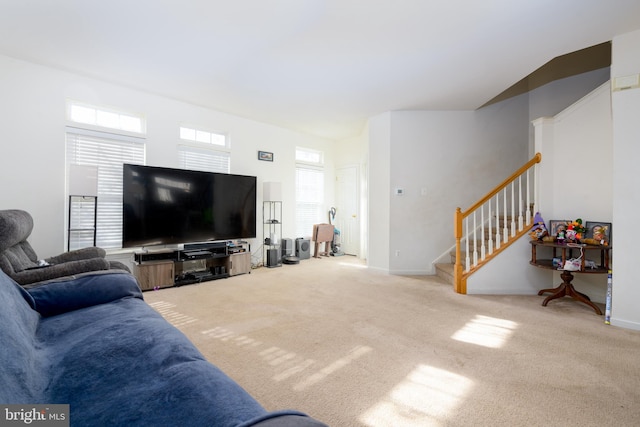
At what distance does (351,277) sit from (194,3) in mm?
3988

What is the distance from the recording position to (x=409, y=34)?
282cm

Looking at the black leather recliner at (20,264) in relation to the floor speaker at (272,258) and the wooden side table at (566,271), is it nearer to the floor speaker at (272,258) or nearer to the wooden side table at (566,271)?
the floor speaker at (272,258)

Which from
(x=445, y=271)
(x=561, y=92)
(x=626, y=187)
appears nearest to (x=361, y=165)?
(x=445, y=271)

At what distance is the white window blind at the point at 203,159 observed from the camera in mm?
4766

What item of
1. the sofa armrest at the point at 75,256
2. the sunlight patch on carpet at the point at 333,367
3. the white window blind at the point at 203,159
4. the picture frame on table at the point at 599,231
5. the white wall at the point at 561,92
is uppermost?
the white wall at the point at 561,92

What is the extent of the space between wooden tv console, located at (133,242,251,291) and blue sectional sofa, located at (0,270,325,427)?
250 centimetres

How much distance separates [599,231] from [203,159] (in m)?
5.47

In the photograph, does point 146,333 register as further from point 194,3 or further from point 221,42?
point 221,42

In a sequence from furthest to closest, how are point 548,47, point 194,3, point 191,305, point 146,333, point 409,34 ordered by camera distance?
point 191,305 → point 548,47 → point 409,34 → point 194,3 → point 146,333

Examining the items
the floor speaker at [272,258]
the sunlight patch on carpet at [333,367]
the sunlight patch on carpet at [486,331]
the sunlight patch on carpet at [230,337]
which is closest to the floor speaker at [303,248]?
the floor speaker at [272,258]

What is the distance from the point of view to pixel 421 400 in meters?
1.67

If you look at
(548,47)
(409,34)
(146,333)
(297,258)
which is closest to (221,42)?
(409,34)

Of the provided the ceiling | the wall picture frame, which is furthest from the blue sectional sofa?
the wall picture frame

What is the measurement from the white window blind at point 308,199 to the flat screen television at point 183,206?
1523 millimetres
